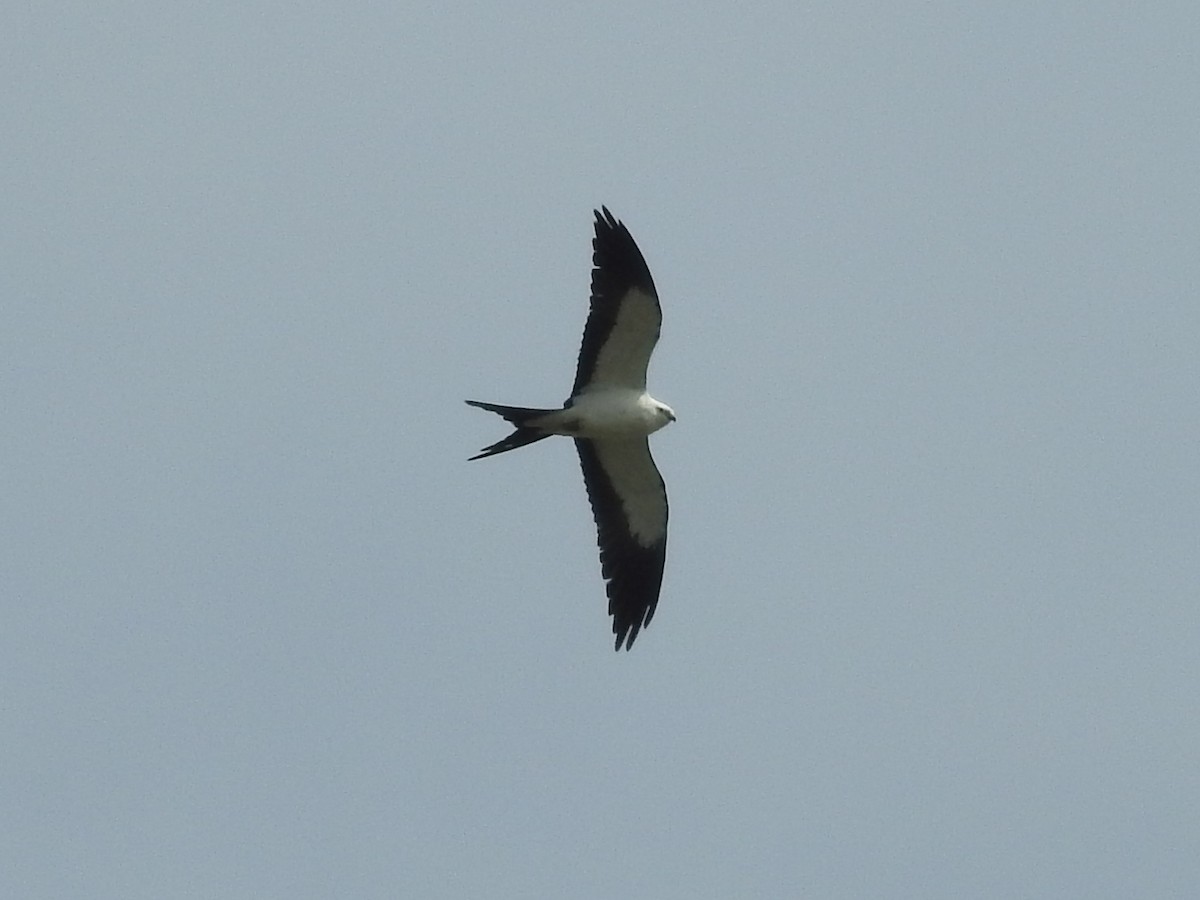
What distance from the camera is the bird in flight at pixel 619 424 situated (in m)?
20.5

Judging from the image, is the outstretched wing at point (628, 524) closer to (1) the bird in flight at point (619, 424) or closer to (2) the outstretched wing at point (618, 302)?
(1) the bird in flight at point (619, 424)

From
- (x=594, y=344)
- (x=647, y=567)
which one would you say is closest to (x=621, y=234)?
(x=594, y=344)

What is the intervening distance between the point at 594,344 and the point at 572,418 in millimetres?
710

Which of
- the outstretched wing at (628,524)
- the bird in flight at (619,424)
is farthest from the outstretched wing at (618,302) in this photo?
the outstretched wing at (628,524)

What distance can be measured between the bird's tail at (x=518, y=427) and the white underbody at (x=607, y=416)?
73mm

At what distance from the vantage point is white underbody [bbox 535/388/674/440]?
20.8 meters

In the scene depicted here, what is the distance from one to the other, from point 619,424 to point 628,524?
1.19 meters

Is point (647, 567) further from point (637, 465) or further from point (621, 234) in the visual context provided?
point (621, 234)

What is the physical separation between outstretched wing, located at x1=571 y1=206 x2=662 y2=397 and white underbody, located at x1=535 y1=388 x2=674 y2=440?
335 millimetres

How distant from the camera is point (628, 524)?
2169 cm

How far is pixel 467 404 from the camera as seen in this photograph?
20.3 metres

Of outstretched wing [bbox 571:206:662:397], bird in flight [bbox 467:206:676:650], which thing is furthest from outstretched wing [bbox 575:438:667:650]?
outstretched wing [bbox 571:206:662:397]

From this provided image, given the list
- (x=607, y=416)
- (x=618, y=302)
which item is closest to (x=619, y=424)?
(x=607, y=416)

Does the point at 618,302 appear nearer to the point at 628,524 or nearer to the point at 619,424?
the point at 619,424
